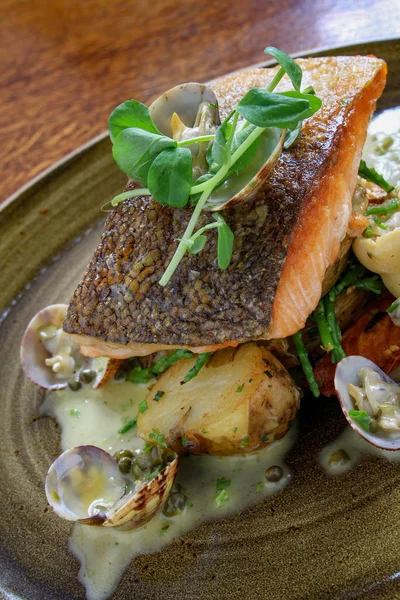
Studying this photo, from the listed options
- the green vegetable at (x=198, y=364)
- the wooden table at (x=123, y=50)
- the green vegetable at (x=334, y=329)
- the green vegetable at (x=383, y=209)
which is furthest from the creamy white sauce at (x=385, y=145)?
the green vegetable at (x=198, y=364)

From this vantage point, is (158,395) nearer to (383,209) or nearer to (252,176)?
(252,176)

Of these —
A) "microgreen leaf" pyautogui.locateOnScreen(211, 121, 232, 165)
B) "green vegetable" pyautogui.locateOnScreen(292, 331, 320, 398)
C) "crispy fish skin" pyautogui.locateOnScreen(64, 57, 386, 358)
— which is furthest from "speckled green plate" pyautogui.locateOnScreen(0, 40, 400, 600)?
"microgreen leaf" pyautogui.locateOnScreen(211, 121, 232, 165)

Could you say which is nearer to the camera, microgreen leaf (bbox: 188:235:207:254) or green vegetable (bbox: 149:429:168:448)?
microgreen leaf (bbox: 188:235:207:254)

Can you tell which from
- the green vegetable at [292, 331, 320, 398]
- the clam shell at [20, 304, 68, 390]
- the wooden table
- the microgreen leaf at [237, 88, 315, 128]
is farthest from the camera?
the wooden table

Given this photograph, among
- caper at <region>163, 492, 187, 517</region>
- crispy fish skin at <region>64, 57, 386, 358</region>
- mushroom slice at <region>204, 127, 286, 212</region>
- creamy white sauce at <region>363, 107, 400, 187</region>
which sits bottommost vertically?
caper at <region>163, 492, 187, 517</region>

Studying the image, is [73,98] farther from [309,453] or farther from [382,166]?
[309,453]

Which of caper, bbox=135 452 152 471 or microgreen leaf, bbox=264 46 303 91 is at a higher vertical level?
microgreen leaf, bbox=264 46 303 91

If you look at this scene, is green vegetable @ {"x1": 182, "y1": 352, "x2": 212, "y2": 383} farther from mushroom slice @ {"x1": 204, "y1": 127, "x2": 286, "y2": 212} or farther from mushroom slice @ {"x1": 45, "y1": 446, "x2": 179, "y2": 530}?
mushroom slice @ {"x1": 204, "y1": 127, "x2": 286, "y2": 212}

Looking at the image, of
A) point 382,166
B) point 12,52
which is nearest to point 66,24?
point 12,52
